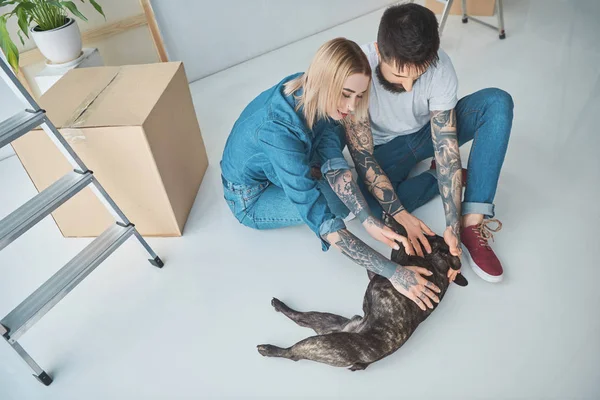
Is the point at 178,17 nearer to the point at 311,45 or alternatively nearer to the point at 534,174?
the point at 311,45

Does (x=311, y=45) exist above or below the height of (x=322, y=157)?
below

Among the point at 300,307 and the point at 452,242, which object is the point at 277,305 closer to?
the point at 300,307

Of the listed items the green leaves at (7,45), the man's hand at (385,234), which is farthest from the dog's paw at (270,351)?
the green leaves at (7,45)

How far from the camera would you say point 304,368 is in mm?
1424

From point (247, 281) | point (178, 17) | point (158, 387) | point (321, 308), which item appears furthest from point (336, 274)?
point (178, 17)

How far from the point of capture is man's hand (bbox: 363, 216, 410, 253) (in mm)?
1499

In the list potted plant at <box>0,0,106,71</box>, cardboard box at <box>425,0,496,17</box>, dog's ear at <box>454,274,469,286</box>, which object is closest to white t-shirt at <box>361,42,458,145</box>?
dog's ear at <box>454,274,469,286</box>

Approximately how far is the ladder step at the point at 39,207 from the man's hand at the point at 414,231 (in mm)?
1029

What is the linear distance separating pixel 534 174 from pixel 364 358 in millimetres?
1133

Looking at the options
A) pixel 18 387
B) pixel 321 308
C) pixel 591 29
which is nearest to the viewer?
pixel 18 387

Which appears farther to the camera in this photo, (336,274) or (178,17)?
(178,17)

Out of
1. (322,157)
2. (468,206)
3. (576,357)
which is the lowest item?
(576,357)

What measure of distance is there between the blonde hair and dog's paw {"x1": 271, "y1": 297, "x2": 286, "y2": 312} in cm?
62

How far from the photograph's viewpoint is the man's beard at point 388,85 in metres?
1.55
